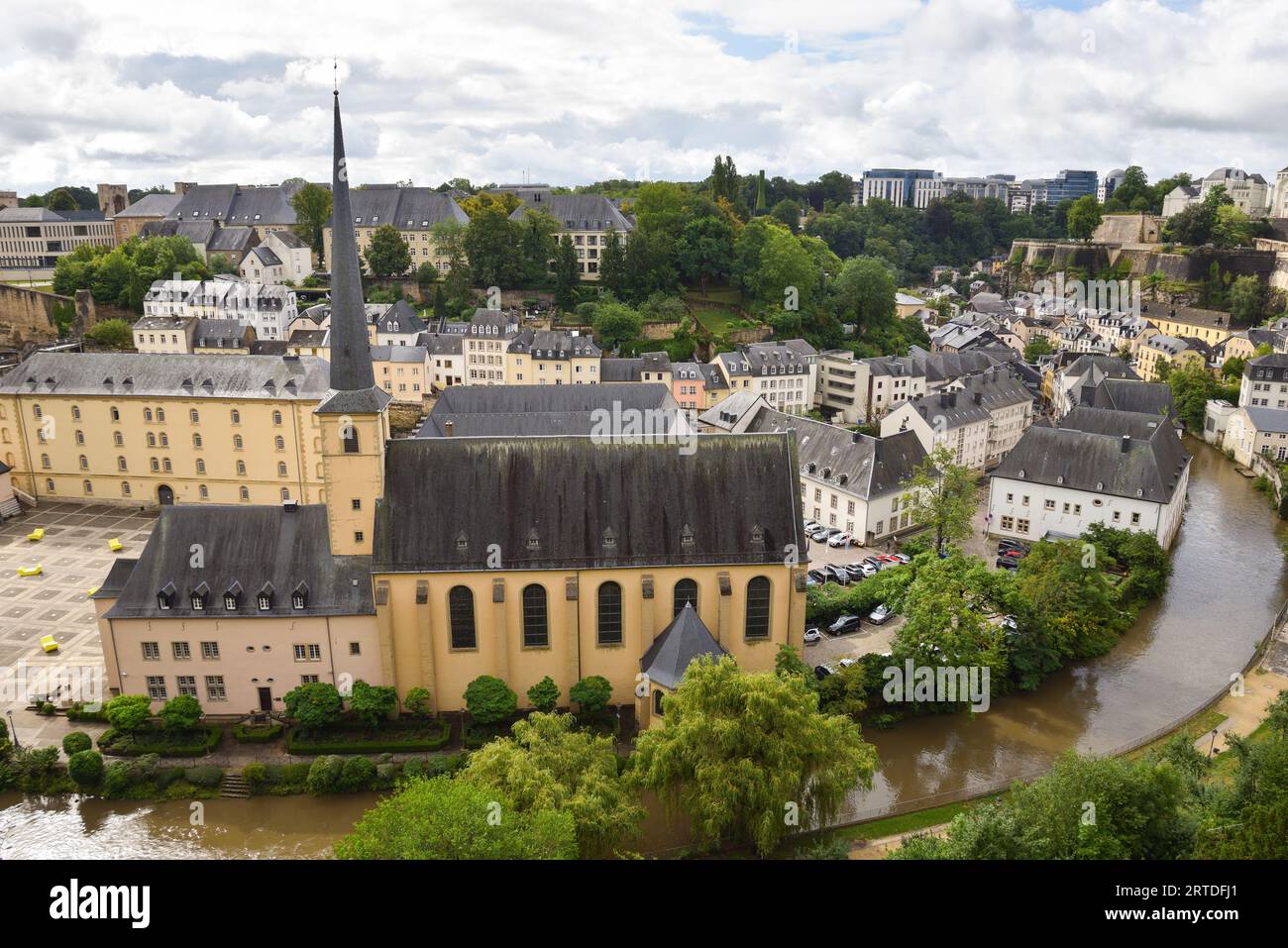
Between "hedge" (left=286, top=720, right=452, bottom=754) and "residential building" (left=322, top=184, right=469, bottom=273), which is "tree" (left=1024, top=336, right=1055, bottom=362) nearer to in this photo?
"residential building" (left=322, top=184, right=469, bottom=273)

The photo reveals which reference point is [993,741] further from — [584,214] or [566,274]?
[584,214]

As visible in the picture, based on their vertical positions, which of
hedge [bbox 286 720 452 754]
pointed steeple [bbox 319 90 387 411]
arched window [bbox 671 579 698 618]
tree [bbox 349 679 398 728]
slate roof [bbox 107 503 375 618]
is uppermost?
pointed steeple [bbox 319 90 387 411]

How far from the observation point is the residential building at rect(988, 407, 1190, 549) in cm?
5466

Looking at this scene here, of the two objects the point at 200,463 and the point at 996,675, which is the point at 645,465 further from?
the point at 200,463

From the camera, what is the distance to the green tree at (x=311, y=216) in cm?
12400

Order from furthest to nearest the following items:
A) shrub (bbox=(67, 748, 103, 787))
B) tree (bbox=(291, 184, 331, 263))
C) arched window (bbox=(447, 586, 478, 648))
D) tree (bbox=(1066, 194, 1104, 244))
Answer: tree (bbox=(1066, 194, 1104, 244))
tree (bbox=(291, 184, 331, 263))
arched window (bbox=(447, 586, 478, 648))
shrub (bbox=(67, 748, 103, 787))

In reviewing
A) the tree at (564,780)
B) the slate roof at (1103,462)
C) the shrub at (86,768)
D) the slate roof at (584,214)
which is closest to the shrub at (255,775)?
the shrub at (86,768)

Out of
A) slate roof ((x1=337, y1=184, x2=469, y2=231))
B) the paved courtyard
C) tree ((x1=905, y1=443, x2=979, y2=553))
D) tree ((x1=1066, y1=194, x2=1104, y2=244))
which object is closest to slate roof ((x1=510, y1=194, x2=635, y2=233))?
slate roof ((x1=337, y1=184, x2=469, y2=231))

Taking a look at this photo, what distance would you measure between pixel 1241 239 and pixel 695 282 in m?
79.4

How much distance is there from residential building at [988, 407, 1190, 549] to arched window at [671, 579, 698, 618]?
2769cm

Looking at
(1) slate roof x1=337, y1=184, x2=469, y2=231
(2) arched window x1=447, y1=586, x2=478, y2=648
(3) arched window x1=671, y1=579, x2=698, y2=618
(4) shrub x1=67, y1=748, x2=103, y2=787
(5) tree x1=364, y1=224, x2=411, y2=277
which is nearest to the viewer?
(4) shrub x1=67, y1=748, x2=103, y2=787

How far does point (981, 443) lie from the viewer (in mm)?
76812

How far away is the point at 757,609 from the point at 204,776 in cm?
2199
